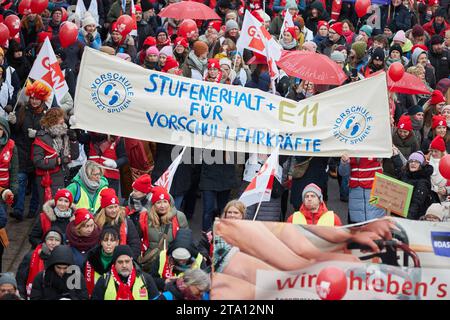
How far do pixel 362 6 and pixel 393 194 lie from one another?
35.0 ft

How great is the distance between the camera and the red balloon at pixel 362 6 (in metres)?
23.4

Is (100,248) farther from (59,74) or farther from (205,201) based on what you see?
(59,74)

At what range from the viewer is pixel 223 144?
14.7 metres

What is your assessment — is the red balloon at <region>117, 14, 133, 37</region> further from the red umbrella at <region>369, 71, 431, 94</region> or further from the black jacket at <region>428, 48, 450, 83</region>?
the black jacket at <region>428, 48, 450, 83</region>

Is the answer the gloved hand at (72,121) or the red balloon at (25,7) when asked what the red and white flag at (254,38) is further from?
the red balloon at (25,7)

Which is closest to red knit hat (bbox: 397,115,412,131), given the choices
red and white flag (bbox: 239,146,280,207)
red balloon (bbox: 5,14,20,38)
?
red and white flag (bbox: 239,146,280,207)

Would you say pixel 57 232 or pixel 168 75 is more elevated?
pixel 168 75

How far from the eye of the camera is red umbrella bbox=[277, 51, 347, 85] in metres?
16.0

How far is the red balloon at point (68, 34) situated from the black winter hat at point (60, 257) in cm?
660

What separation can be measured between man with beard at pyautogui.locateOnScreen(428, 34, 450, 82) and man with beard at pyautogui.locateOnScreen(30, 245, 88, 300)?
10.3 m
